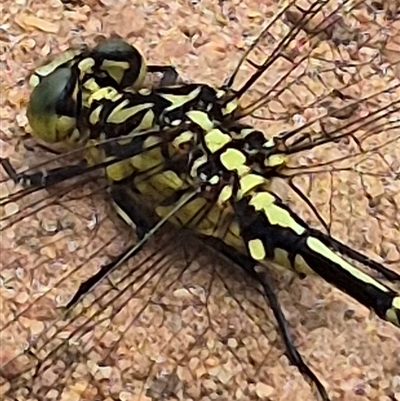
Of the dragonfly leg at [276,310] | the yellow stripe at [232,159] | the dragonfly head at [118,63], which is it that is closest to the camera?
the dragonfly leg at [276,310]

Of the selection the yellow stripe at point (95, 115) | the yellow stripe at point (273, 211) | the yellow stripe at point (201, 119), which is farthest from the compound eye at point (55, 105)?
the yellow stripe at point (273, 211)

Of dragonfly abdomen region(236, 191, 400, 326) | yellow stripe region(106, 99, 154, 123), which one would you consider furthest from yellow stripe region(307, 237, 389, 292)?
yellow stripe region(106, 99, 154, 123)

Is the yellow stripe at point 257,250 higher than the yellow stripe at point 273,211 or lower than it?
lower

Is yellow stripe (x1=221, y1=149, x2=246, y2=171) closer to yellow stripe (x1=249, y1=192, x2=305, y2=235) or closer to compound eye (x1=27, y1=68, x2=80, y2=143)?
yellow stripe (x1=249, y1=192, x2=305, y2=235)

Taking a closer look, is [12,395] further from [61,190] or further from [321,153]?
[321,153]

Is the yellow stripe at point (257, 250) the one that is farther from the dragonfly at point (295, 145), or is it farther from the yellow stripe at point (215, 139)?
the yellow stripe at point (215, 139)

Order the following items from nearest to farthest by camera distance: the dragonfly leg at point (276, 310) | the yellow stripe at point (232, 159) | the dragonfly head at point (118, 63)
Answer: the dragonfly leg at point (276, 310) < the yellow stripe at point (232, 159) < the dragonfly head at point (118, 63)

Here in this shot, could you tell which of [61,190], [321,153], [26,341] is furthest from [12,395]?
[321,153]
